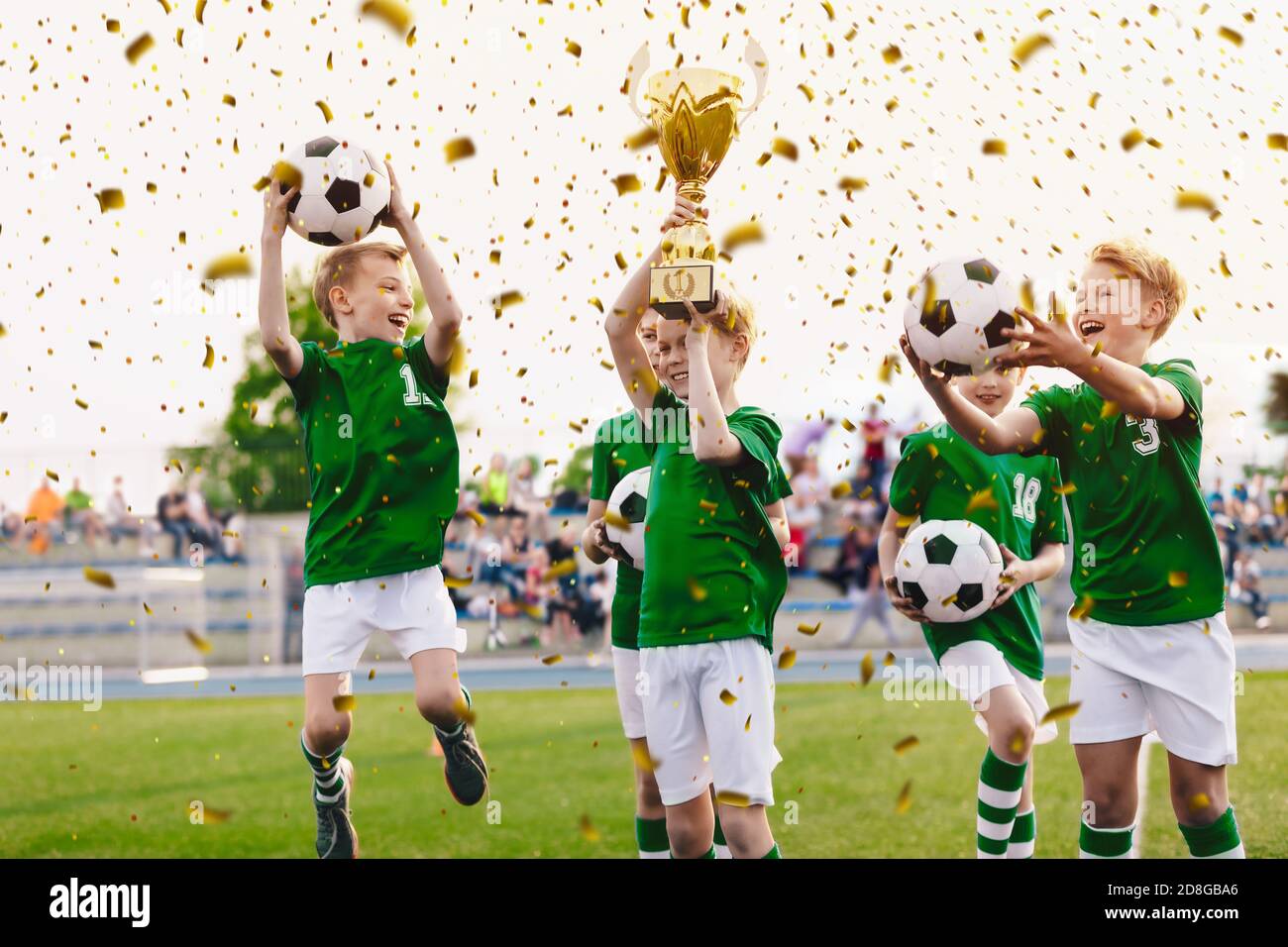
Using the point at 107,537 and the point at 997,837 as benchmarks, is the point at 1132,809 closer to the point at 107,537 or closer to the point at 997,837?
the point at 997,837

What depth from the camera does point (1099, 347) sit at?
A: 410cm

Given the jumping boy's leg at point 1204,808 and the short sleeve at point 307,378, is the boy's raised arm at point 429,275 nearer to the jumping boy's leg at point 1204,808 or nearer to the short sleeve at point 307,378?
the short sleeve at point 307,378

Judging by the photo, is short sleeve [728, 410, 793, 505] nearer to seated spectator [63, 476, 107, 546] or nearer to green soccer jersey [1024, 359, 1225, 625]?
green soccer jersey [1024, 359, 1225, 625]

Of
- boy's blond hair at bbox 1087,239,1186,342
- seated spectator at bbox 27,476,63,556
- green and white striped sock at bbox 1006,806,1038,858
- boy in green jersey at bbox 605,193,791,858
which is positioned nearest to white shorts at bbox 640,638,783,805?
boy in green jersey at bbox 605,193,791,858

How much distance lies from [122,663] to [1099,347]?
16623mm

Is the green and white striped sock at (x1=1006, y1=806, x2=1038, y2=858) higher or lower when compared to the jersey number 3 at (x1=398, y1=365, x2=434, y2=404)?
lower

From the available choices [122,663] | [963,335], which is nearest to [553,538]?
[122,663]

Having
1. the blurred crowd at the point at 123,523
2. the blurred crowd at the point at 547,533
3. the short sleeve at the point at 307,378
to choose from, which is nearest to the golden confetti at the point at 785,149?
the short sleeve at the point at 307,378

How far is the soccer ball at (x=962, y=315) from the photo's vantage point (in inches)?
150

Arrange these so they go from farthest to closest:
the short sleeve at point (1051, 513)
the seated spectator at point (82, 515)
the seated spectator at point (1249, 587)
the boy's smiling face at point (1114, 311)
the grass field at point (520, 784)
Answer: the seated spectator at point (1249, 587) < the seated spectator at point (82, 515) < the grass field at point (520, 784) < the short sleeve at point (1051, 513) < the boy's smiling face at point (1114, 311)

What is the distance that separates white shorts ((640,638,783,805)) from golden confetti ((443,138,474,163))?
1.75m

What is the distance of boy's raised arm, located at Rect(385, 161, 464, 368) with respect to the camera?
4367mm

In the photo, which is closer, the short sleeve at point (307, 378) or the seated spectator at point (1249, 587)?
the short sleeve at point (307, 378)

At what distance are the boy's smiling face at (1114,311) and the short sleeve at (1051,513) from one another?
2.72ft
